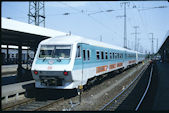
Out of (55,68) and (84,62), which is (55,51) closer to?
(55,68)

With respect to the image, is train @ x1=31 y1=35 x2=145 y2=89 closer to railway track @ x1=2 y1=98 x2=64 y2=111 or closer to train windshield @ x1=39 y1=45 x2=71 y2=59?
train windshield @ x1=39 y1=45 x2=71 y2=59

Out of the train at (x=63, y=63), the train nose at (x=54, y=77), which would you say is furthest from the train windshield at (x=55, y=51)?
the train nose at (x=54, y=77)

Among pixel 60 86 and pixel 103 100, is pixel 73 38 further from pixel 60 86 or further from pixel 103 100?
pixel 103 100

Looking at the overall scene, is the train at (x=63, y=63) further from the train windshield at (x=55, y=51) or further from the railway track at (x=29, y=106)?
the railway track at (x=29, y=106)

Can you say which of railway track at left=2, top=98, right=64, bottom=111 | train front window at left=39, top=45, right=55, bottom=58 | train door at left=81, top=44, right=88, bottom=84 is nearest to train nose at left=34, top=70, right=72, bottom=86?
railway track at left=2, top=98, right=64, bottom=111

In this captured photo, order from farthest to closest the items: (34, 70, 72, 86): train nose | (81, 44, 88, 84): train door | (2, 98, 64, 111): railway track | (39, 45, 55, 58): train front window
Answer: (81, 44, 88, 84): train door, (39, 45, 55, 58): train front window, (34, 70, 72, 86): train nose, (2, 98, 64, 111): railway track

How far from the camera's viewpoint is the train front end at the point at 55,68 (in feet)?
28.0

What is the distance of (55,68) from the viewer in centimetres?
857

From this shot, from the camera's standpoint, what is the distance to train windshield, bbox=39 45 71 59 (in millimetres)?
9227

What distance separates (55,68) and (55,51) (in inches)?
49.2

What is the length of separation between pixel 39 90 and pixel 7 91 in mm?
2142

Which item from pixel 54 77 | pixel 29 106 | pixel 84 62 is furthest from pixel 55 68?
pixel 29 106

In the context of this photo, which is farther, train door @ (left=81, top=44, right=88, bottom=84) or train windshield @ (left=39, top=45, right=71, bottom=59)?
train door @ (left=81, top=44, right=88, bottom=84)

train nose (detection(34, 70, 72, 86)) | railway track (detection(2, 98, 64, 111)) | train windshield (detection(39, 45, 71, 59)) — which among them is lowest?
railway track (detection(2, 98, 64, 111))
